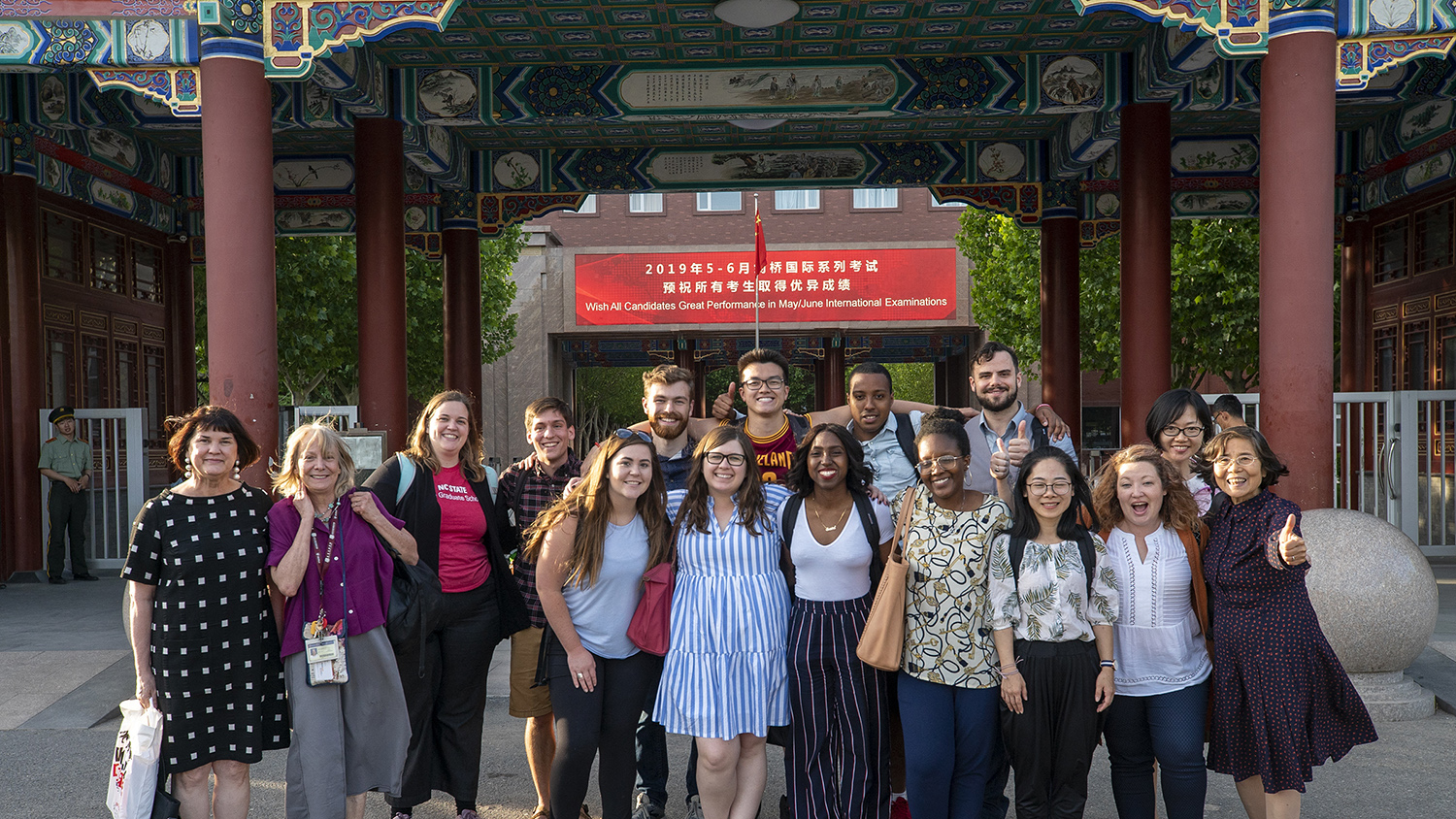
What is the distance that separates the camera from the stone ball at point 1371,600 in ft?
20.6

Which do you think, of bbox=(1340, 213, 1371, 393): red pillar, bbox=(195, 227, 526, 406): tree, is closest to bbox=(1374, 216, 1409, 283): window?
bbox=(1340, 213, 1371, 393): red pillar

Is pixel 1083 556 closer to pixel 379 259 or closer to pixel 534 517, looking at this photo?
pixel 534 517

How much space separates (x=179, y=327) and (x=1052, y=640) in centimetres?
1373

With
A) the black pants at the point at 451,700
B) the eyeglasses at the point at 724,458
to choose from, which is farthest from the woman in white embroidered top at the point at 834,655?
the black pants at the point at 451,700

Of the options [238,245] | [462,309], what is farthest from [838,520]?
[462,309]

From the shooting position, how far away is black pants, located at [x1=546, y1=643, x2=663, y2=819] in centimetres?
431

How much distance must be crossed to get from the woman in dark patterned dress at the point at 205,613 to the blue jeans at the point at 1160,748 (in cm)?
315

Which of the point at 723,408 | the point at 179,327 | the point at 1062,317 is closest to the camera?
the point at 723,408

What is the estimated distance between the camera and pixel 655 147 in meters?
14.0

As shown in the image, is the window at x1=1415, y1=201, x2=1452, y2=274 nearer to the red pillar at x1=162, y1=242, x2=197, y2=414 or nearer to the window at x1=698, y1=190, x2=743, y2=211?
the red pillar at x1=162, y1=242, x2=197, y2=414

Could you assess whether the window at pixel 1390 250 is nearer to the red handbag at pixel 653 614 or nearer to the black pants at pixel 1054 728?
the black pants at pixel 1054 728

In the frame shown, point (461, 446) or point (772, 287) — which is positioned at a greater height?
point (772, 287)

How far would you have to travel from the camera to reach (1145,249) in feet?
35.4

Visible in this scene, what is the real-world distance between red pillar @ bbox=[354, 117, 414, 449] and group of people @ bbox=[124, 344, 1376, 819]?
6537 millimetres
